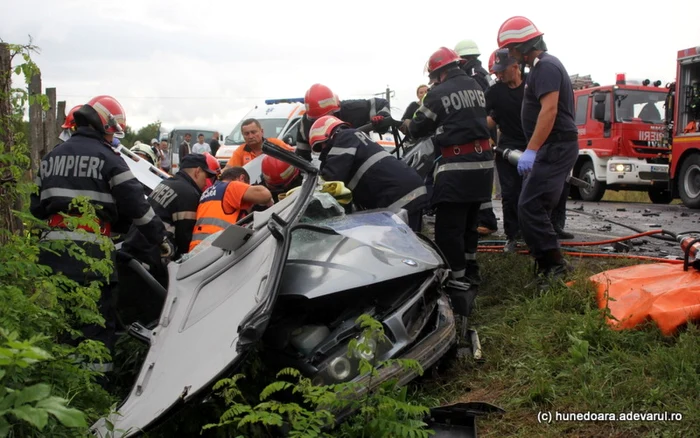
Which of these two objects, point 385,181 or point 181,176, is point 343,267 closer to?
point 385,181

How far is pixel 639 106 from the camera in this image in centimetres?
1427

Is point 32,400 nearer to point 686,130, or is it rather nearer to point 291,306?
point 291,306

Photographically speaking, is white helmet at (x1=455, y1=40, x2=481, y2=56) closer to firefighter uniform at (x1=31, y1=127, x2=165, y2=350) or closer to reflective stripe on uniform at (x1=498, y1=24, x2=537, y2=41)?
reflective stripe on uniform at (x1=498, y1=24, x2=537, y2=41)

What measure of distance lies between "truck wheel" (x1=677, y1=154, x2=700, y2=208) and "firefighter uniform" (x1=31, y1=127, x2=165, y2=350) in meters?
10.4

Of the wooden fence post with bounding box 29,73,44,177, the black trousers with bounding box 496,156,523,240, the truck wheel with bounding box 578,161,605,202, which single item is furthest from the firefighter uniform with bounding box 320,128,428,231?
the truck wheel with bounding box 578,161,605,202

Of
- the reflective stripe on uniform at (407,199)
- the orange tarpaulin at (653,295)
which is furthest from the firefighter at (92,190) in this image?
the orange tarpaulin at (653,295)

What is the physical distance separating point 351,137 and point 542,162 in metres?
1.42

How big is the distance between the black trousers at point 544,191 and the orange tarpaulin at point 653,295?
1.43 feet

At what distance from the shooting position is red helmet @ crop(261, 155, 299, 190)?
596 centimetres

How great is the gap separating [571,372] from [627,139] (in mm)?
11593

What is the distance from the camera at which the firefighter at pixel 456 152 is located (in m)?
5.13

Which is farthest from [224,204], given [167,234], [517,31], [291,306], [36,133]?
[36,133]

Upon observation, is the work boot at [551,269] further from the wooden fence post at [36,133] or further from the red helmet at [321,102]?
the wooden fence post at [36,133]

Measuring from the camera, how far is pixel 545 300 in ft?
14.6
